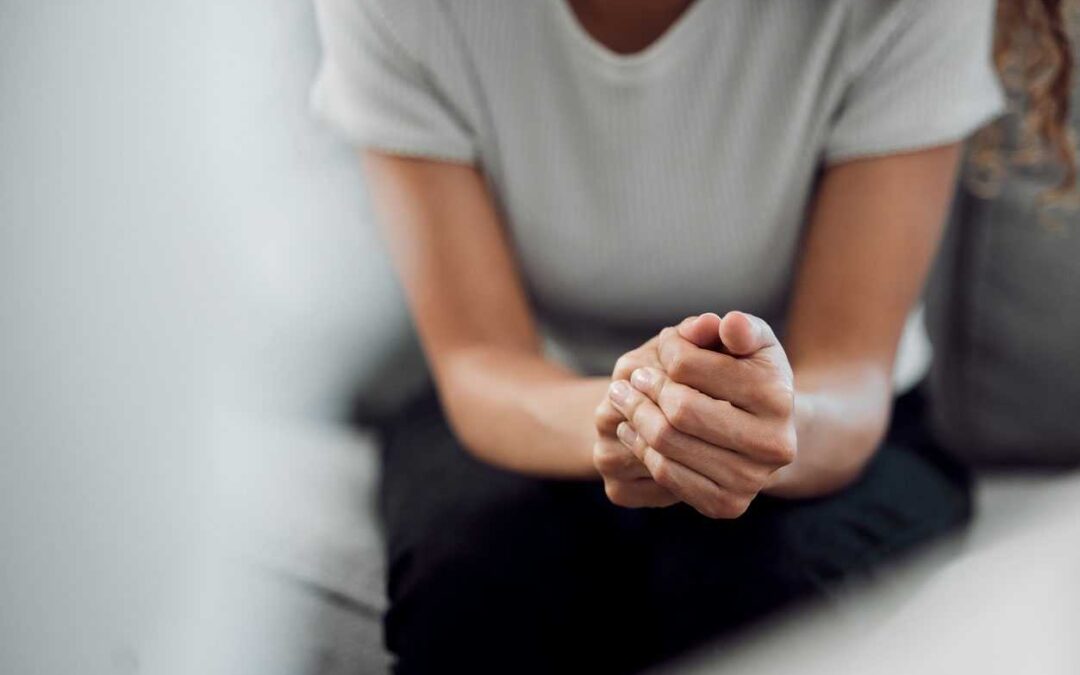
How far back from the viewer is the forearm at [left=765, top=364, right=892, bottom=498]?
0.50 metres

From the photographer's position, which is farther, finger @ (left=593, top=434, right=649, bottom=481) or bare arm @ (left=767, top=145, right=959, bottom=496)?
bare arm @ (left=767, top=145, right=959, bottom=496)

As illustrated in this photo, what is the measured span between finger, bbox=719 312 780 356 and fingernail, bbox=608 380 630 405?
5cm

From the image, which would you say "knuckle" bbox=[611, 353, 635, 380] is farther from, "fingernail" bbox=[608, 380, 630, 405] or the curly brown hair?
the curly brown hair

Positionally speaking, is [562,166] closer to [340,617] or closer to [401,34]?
[401,34]

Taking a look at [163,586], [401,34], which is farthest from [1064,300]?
[163,586]

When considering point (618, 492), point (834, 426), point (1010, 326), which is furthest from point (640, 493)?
point (1010, 326)

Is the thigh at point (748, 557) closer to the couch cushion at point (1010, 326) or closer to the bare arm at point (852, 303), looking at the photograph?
the bare arm at point (852, 303)

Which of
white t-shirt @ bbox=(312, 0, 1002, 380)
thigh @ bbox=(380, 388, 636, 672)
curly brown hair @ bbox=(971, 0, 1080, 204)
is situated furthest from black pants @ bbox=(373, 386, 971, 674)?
curly brown hair @ bbox=(971, 0, 1080, 204)

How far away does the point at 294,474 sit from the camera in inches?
26.3

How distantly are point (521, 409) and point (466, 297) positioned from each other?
0.24 ft

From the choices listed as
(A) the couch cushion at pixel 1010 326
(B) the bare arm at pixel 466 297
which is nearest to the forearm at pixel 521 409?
(B) the bare arm at pixel 466 297

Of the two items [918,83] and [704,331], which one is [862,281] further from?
[704,331]

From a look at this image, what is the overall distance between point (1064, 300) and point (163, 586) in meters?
0.56

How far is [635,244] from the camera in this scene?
59cm
